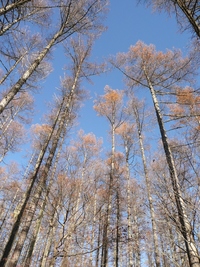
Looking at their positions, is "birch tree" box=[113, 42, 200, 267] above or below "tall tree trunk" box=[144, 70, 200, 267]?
above

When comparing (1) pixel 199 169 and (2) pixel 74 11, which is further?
(2) pixel 74 11

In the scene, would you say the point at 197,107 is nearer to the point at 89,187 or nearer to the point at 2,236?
the point at 89,187

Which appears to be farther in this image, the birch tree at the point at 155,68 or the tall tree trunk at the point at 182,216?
the birch tree at the point at 155,68

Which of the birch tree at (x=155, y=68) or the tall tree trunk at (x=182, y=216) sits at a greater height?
the birch tree at (x=155, y=68)

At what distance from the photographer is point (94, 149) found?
569 inches

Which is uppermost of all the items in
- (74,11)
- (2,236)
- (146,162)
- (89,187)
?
(74,11)

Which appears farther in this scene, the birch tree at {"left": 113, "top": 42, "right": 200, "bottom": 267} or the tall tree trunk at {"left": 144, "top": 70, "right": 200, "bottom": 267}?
the birch tree at {"left": 113, "top": 42, "right": 200, "bottom": 267}

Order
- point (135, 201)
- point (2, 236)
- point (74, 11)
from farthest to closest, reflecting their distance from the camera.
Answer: point (2, 236)
point (135, 201)
point (74, 11)

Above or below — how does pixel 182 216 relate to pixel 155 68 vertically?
below

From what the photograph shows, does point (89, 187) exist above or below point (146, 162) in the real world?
below

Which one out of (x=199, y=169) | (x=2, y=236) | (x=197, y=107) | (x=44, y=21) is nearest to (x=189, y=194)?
(x=199, y=169)

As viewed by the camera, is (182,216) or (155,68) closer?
(182,216)

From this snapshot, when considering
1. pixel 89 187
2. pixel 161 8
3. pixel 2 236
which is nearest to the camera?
pixel 89 187

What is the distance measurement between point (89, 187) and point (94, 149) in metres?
10.7
